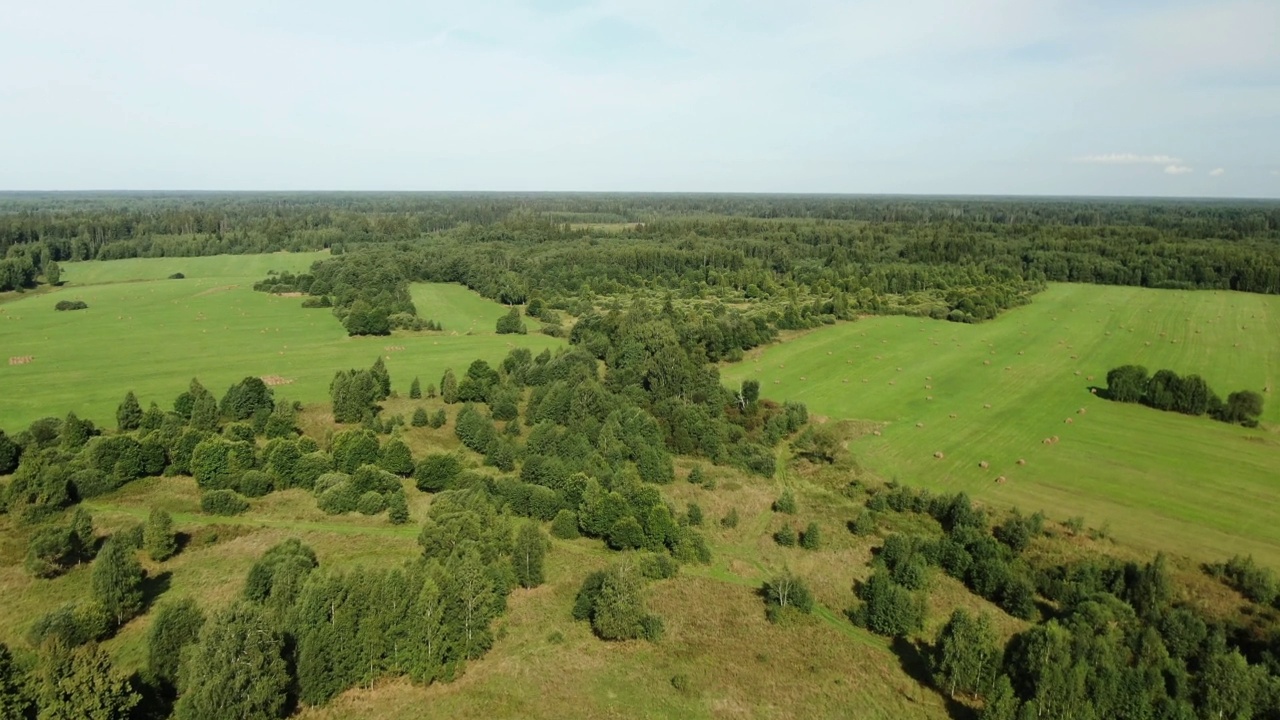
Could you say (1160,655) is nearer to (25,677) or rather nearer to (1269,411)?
(25,677)

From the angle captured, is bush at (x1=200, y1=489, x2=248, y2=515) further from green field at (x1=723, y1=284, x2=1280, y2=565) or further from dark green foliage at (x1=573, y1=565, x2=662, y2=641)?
green field at (x1=723, y1=284, x2=1280, y2=565)

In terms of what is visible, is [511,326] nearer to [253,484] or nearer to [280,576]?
Result: [253,484]

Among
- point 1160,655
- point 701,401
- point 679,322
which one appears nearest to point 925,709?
point 1160,655

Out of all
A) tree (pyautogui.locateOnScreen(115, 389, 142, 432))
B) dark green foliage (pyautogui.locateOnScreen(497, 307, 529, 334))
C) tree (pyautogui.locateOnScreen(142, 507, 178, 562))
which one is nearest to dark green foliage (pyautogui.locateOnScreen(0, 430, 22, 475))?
tree (pyautogui.locateOnScreen(115, 389, 142, 432))

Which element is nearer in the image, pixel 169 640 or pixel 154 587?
pixel 169 640

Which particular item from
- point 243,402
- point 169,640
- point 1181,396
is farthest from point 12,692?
point 1181,396

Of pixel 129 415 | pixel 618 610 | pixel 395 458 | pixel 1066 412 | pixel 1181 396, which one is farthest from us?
pixel 1066 412

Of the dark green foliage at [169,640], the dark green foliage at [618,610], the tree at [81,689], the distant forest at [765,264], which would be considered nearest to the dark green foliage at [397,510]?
the dark green foliage at [618,610]
